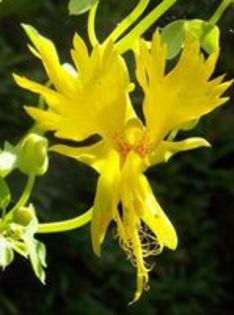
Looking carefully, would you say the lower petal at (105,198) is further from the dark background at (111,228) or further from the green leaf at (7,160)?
the dark background at (111,228)

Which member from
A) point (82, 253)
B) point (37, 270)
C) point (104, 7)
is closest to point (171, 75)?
point (37, 270)

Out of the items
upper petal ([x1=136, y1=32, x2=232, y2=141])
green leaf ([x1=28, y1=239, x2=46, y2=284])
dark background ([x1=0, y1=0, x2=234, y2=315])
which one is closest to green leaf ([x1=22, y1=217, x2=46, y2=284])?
green leaf ([x1=28, y1=239, x2=46, y2=284])

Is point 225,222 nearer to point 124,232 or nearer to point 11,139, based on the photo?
point 11,139

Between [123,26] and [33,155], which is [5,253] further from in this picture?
[123,26]

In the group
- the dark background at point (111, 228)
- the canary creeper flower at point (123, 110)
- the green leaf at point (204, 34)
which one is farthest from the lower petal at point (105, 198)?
the dark background at point (111, 228)

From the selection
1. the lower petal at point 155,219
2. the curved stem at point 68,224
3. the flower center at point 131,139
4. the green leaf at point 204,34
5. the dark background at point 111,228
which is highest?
the green leaf at point 204,34

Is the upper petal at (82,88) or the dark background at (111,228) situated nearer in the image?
the upper petal at (82,88)

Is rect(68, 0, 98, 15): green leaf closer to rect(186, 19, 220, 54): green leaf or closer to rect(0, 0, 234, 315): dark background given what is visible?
rect(186, 19, 220, 54): green leaf

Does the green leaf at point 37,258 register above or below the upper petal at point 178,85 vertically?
below
